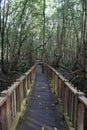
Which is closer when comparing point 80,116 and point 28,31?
point 80,116

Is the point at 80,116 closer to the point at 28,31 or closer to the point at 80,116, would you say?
the point at 80,116

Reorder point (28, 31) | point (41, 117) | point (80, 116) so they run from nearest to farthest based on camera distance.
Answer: point (80, 116), point (41, 117), point (28, 31)

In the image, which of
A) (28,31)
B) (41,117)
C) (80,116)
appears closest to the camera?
(80,116)

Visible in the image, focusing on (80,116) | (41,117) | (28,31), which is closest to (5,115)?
(80,116)

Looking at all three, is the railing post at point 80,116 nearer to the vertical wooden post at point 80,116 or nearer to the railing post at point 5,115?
the vertical wooden post at point 80,116

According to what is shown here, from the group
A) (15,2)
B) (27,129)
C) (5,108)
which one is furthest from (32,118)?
(15,2)

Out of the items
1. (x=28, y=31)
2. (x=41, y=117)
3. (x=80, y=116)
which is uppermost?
(x=28, y=31)

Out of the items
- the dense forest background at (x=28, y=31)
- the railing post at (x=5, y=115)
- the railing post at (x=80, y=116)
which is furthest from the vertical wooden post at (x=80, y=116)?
the dense forest background at (x=28, y=31)

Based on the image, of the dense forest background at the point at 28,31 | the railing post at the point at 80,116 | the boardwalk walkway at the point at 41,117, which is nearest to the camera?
the railing post at the point at 80,116

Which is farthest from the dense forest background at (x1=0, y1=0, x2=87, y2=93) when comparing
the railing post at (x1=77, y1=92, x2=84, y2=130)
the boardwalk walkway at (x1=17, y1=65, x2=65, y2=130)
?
the railing post at (x1=77, y1=92, x2=84, y2=130)

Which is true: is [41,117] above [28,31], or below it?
below

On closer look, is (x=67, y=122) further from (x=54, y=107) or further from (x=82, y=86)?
(x=82, y=86)

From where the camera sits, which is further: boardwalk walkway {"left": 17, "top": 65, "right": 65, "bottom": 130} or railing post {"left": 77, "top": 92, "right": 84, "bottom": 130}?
boardwalk walkway {"left": 17, "top": 65, "right": 65, "bottom": 130}

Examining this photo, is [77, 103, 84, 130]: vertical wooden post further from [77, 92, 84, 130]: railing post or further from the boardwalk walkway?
the boardwalk walkway
